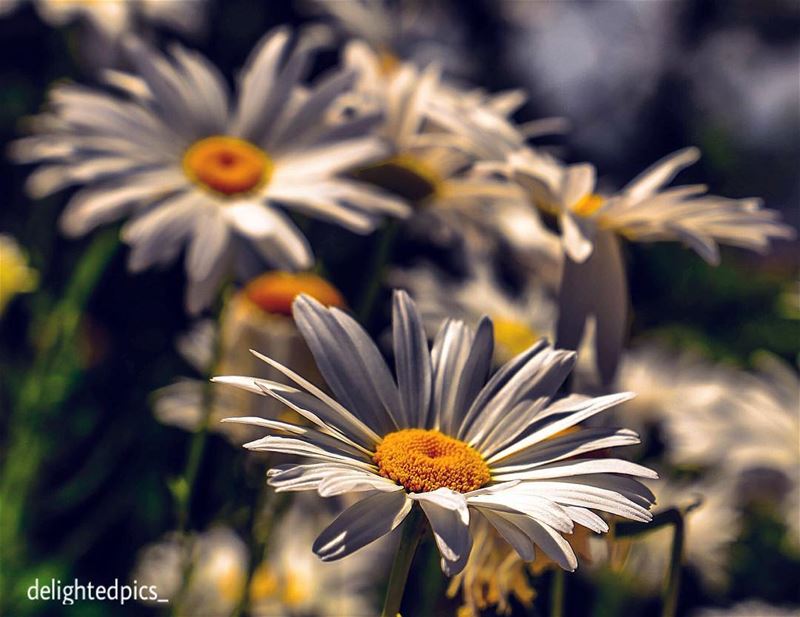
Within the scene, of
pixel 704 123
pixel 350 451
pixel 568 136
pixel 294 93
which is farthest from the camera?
pixel 704 123

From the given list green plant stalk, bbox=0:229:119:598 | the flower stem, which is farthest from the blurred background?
the flower stem

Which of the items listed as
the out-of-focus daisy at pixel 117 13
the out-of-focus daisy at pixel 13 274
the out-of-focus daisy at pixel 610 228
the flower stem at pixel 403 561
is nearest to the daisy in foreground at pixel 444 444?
the flower stem at pixel 403 561

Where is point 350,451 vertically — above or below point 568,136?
below

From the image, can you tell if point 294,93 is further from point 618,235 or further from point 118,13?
point 118,13

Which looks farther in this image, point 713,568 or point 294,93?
point 713,568

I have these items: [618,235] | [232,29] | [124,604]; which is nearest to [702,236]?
[618,235]

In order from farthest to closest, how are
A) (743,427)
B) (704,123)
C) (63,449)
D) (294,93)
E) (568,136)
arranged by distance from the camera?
(704,123) → (568,136) → (63,449) → (743,427) → (294,93)

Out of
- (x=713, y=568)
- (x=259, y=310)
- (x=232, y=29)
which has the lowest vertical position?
(x=713, y=568)
